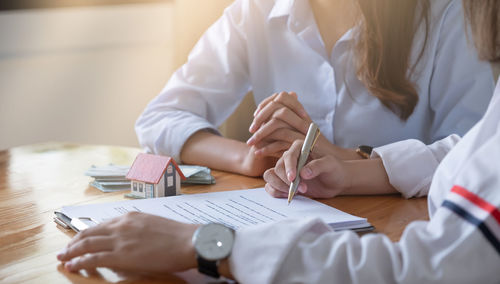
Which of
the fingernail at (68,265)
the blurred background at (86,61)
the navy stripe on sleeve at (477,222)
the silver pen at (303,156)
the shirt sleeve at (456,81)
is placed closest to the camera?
the navy stripe on sleeve at (477,222)

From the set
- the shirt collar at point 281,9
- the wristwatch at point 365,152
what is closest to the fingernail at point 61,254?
the wristwatch at point 365,152

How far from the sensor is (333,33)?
160cm

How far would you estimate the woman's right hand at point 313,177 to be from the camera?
1.03 meters

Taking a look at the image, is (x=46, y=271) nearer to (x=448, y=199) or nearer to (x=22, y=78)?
(x=448, y=199)

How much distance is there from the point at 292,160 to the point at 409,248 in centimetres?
42

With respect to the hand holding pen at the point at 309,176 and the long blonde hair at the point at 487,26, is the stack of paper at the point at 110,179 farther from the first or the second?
the long blonde hair at the point at 487,26

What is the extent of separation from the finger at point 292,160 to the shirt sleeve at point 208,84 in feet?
1.56

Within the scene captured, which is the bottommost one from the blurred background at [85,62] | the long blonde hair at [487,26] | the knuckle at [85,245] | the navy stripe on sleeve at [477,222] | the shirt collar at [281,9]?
the blurred background at [85,62]

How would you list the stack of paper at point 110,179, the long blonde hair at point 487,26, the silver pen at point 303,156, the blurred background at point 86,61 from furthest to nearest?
the blurred background at point 86,61
the stack of paper at point 110,179
the silver pen at point 303,156
the long blonde hair at point 487,26

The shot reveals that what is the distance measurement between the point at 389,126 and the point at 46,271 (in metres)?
1.03

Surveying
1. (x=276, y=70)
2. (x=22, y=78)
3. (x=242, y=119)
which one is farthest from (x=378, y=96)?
(x=22, y=78)

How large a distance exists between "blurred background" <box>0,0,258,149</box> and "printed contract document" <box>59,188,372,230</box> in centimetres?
127

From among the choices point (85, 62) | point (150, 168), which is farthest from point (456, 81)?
point (85, 62)

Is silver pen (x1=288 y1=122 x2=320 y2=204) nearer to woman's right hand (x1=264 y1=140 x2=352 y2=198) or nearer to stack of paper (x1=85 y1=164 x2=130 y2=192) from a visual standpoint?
woman's right hand (x1=264 y1=140 x2=352 y2=198)
